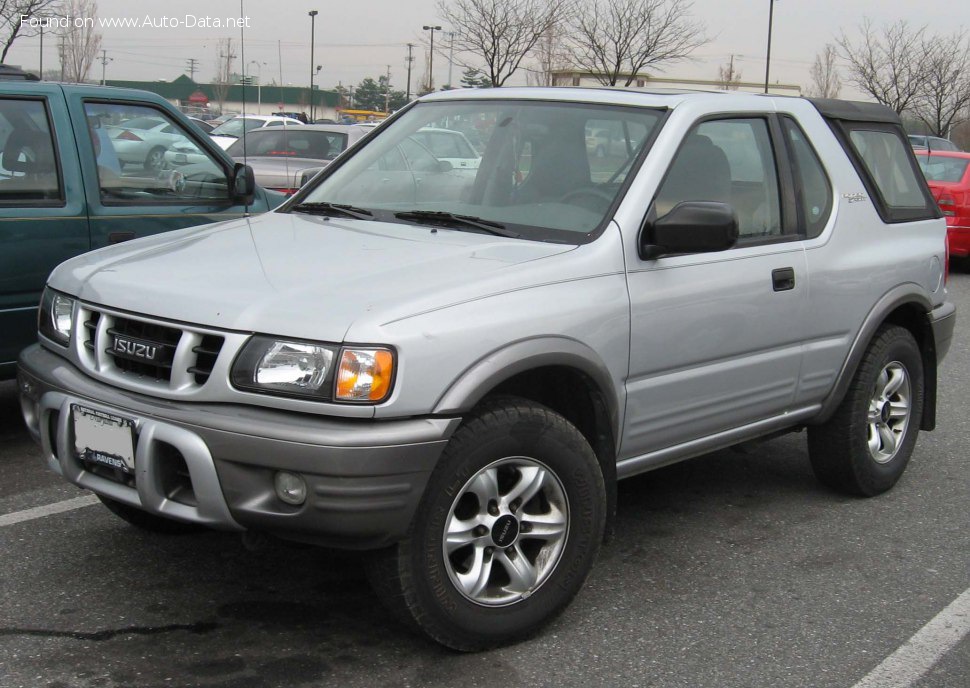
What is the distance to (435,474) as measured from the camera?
10.4 feet

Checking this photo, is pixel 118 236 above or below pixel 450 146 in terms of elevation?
below

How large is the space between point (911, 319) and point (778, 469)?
94 centimetres

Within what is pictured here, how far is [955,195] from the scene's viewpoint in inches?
548

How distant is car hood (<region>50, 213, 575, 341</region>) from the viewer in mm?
3139

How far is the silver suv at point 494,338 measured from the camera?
307 cm

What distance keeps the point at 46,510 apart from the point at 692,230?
2781 mm

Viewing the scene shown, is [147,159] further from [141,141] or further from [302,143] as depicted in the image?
[302,143]

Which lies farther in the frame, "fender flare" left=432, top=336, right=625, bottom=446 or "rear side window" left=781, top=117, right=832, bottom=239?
"rear side window" left=781, top=117, right=832, bottom=239

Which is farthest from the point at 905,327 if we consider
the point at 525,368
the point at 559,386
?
the point at 525,368

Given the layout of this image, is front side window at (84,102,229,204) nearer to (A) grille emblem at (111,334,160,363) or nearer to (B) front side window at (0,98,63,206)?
(B) front side window at (0,98,63,206)

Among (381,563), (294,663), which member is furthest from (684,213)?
(294,663)

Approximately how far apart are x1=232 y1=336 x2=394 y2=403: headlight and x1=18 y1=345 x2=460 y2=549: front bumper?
0.07 metres

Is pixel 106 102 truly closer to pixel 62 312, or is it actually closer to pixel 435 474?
pixel 62 312

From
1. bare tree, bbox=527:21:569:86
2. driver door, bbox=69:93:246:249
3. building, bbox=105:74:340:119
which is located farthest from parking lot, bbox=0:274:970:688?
building, bbox=105:74:340:119
